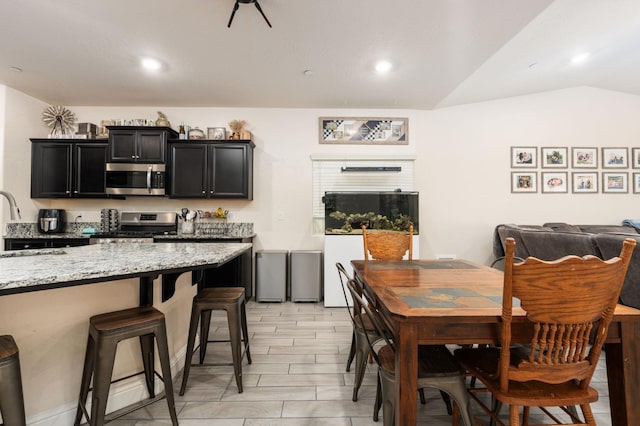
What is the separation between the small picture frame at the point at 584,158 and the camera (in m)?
4.31

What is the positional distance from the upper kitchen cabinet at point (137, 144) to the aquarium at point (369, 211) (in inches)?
90.2

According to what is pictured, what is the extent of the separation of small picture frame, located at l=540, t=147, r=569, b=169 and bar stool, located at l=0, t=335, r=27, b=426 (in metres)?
5.69

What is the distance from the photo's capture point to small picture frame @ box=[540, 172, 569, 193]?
4285 millimetres

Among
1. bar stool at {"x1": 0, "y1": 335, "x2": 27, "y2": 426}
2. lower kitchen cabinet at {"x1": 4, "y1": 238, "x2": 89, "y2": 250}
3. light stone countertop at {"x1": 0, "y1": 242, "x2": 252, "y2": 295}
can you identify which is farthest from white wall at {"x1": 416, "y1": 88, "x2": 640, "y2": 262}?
lower kitchen cabinet at {"x1": 4, "y1": 238, "x2": 89, "y2": 250}

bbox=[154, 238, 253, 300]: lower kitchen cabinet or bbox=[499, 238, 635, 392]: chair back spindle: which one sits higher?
bbox=[499, 238, 635, 392]: chair back spindle

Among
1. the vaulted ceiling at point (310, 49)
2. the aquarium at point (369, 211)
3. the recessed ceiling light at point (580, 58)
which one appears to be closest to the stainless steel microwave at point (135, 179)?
the vaulted ceiling at point (310, 49)

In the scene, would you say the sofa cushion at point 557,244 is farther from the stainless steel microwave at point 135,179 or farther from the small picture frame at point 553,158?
the stainless steel microwave at point 135,179

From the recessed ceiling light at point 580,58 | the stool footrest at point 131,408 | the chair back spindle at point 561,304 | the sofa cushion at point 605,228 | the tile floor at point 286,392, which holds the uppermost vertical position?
the recessed ceiling light at point 580,58

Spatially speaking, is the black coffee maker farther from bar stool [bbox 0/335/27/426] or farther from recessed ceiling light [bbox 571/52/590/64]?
recessed ceiling light [bbox 571/52/590/64]

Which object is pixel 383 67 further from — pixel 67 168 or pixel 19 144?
pixel 19 144

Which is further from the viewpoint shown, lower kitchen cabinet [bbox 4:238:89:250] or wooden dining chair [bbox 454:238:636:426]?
lower kitchen cabinet [bbox 4:238:89:250]

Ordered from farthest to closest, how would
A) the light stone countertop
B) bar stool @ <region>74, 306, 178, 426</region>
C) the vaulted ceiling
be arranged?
the vaulted ceiling → bar stool @ <region>74, 306, 178, 426</region> → the light stone countertop

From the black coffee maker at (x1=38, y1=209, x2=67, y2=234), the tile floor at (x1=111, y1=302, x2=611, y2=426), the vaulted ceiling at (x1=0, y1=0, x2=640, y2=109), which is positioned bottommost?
the tile floor at (x1=111, y1=302, x2=611, y2=426)

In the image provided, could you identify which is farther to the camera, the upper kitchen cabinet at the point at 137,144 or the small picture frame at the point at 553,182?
the small picture frame at the point at 553,182
